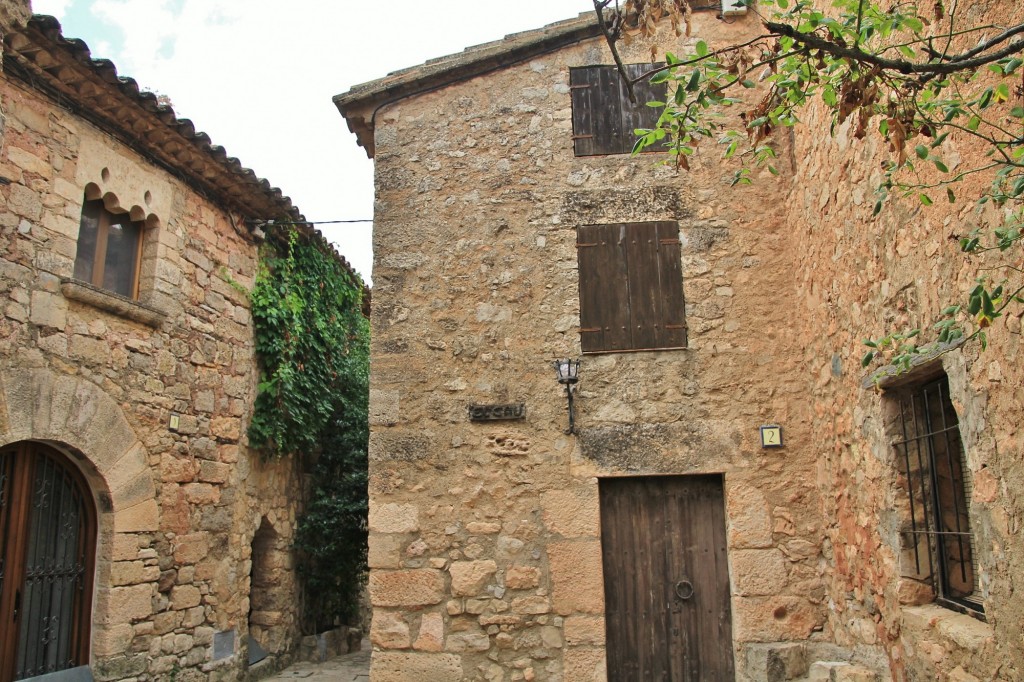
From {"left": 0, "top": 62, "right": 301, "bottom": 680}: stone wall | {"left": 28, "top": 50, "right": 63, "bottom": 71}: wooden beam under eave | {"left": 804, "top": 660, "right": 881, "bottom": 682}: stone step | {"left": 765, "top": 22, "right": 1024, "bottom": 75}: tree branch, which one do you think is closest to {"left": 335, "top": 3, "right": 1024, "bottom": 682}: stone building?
{"left": 804, "top": 660, "right": 881, "bottom": 682}: stone step

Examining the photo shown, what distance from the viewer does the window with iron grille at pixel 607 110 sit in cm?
590

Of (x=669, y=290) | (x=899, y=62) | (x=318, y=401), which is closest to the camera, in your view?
(x=899, y=62)

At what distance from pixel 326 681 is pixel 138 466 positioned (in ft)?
8.68

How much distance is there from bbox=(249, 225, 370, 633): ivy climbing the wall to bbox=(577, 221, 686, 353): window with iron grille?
11.8 ft

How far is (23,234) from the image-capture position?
5488 mm

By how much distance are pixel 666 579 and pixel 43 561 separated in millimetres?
4385

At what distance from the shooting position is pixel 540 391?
548 cm

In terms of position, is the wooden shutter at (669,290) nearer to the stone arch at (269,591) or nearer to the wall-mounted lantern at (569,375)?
the wall-mounted lantern at (569,375)

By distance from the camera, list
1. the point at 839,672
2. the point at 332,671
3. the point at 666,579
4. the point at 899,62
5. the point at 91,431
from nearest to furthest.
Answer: the point at 899,62 < the point at 839,672 < the point at 666,579 < the point at 91,431 < the point at 332,671

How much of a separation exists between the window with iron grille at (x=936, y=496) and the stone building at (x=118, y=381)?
5384 millimetres

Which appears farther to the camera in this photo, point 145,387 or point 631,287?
point 145,387

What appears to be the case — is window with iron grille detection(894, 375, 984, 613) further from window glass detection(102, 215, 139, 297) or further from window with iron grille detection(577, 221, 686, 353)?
window glass detection(102, 215, 139, 297)

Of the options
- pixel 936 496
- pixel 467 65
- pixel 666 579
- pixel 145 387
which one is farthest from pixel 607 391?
pixel 145 387

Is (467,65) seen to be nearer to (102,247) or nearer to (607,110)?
(607,110)
